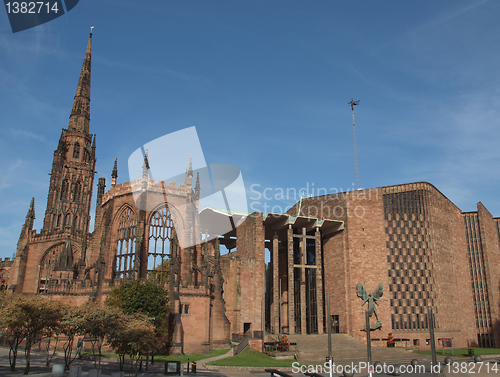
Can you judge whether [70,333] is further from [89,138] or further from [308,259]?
[89,138]

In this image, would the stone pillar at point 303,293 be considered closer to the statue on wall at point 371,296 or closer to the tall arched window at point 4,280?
the statue on wall at point 371,296

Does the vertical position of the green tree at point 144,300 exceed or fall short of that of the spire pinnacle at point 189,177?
it falls short

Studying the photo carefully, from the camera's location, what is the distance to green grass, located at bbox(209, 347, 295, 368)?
32938 millimetres

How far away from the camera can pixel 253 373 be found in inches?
1156

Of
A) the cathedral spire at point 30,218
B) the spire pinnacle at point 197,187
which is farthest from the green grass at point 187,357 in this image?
the cathedral spire at point 30,218

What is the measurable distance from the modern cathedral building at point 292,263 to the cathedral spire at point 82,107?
10414mm

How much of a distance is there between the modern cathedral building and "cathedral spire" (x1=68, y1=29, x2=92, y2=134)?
34.2 ft

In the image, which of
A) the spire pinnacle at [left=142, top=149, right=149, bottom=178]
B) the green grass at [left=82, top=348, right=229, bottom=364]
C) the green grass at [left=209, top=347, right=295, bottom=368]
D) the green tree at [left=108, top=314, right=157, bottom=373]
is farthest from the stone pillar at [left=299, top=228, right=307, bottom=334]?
the green tree at [left=108, top=314, right=157, bottom=373]

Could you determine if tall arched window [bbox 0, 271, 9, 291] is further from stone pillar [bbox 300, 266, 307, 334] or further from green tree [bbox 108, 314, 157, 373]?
A: green tree [bbox 108, 314, 157, 373]

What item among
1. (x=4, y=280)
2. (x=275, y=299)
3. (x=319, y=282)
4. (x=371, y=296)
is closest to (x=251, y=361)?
(x=275, y=299)

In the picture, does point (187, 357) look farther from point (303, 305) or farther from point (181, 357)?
point (303, 305)

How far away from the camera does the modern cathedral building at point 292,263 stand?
4312 cm

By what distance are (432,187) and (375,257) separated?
15279mm

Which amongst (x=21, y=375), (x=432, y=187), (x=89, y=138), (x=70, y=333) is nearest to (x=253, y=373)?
(x=70, y=333)
